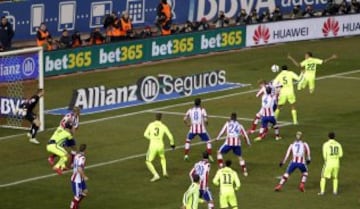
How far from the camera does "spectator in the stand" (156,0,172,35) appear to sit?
234 feet

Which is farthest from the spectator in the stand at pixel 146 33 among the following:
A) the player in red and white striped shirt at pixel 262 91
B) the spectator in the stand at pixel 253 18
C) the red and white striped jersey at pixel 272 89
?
the player in red and white striped shirt at pixel 262 91

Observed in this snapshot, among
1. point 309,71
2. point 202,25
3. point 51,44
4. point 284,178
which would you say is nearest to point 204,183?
point 284,178

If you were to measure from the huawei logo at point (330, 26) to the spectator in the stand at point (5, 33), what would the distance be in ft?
67.7

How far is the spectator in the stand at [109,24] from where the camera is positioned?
68500mm

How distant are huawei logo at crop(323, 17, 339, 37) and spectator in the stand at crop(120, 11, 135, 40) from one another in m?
12.7

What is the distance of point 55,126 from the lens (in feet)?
175

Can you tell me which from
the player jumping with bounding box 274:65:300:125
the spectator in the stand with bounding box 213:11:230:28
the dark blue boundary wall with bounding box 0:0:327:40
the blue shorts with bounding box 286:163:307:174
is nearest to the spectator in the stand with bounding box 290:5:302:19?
the dark blue boundary wall with bounding box 0:0:327:40

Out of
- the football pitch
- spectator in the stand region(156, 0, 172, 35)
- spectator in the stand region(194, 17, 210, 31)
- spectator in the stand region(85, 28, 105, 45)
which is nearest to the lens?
the football pitch

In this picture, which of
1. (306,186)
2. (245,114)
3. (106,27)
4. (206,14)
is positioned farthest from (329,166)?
(206,14)

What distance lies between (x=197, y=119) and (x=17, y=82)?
9.79 m

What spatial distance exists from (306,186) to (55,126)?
1345cm

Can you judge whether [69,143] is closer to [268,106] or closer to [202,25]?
[268,106]

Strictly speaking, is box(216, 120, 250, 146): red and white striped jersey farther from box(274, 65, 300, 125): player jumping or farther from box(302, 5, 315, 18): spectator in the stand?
box(302, 5, 315, 18): spectator in the stand

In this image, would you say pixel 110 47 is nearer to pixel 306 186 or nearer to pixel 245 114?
pixel 245 114
